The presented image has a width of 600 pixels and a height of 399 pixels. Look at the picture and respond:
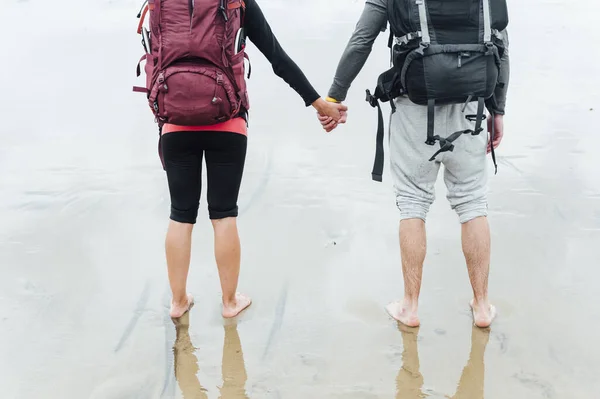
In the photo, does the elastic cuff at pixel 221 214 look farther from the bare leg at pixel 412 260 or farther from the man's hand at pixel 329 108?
the bare leg at pixel 412 260

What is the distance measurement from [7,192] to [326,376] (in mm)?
3018

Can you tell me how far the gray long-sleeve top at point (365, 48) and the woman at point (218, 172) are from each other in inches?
6.4

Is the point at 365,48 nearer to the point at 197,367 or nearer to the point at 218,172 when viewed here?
the point at 218,172

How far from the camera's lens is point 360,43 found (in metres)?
3.30

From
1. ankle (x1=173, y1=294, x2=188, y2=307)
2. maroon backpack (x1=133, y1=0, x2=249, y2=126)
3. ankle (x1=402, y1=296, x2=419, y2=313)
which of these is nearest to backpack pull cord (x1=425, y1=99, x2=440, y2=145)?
ankle (x1=402, y1=296, x2=419, y2=313)

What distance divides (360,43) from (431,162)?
2.36ft

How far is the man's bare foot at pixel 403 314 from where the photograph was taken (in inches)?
132

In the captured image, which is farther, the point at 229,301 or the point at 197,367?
the point at 229,301

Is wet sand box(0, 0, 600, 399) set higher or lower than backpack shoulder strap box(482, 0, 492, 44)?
lower

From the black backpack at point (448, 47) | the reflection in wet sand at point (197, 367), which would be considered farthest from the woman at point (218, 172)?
the black backpack at point (448, 47)

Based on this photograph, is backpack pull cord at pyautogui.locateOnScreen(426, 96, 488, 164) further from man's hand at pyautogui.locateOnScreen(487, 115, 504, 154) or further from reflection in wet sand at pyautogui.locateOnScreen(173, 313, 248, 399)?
reflection in wet sand at pyautogui.locateOnScreen(173, 313, 248, 399)

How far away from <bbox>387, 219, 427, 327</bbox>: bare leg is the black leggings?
926 millimetres

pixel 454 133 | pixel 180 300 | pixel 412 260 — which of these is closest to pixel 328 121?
pixel 454 133

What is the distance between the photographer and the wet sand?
303cm
